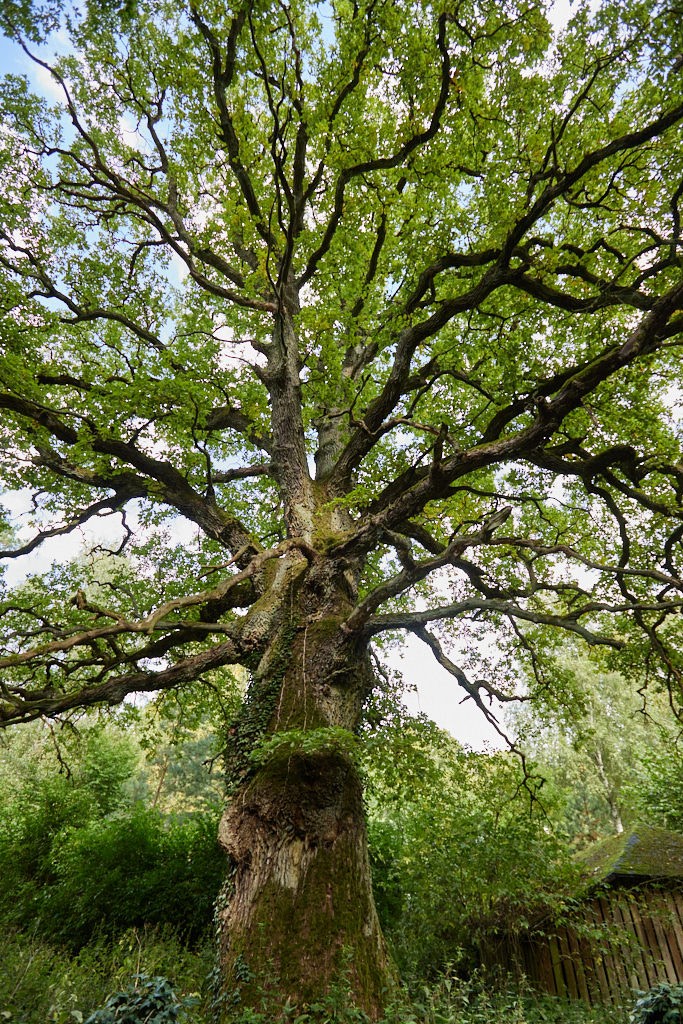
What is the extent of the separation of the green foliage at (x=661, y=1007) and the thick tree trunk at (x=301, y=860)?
1.76 m

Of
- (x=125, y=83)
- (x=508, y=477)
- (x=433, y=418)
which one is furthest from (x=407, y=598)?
(x=125, y=83)

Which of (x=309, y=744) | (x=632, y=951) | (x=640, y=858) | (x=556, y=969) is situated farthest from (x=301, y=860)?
(x=640, y=858)

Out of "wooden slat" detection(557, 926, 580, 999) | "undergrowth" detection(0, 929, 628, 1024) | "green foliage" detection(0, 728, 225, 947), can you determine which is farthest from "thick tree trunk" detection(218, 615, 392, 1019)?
"wooden slat" detection(557, 926, 580, 999)

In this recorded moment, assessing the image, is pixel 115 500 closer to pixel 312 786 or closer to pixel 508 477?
pixel 312 786

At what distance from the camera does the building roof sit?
29.8ft

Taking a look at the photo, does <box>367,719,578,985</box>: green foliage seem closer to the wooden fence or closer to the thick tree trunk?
the wooden fence

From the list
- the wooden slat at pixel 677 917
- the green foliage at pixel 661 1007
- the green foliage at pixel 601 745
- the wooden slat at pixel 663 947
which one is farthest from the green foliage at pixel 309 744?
the green foliage at pixel 601 745

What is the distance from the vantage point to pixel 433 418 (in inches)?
363

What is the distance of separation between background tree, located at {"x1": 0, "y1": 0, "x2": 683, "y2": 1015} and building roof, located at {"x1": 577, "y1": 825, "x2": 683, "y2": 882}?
12.2 feet

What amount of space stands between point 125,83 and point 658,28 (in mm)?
8259

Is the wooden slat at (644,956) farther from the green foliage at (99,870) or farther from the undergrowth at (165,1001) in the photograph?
the green foliage at (99,870)

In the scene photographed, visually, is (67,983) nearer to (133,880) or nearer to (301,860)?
(301,860)

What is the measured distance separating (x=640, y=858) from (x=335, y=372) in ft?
35.5

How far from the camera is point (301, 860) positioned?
14.7 ft
